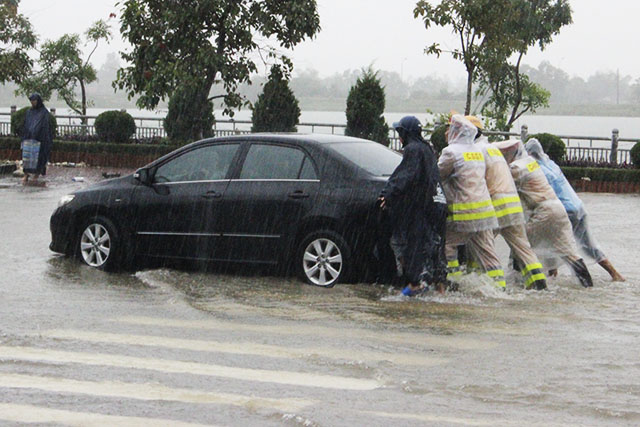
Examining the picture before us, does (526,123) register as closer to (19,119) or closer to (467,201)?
(19,119)

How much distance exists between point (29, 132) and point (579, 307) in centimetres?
1600

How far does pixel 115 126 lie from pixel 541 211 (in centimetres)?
2249

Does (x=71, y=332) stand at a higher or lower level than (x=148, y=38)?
lower


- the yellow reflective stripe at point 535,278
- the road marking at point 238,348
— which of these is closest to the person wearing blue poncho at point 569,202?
the yellow reflective stripe at point 535,278

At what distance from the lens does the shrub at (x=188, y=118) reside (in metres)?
29.3

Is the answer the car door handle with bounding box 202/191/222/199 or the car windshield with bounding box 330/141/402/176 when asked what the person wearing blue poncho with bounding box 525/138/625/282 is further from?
the car door handle with bounding box 202/191/222/199

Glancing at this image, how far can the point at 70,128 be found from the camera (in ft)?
117

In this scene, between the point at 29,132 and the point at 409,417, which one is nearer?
the point at 409,417

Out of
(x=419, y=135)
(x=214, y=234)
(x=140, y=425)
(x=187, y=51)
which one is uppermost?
(x=187, y=51)

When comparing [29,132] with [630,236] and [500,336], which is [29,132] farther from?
[500,336]

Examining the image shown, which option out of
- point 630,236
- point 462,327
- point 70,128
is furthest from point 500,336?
point 70,128

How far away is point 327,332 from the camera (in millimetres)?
8773

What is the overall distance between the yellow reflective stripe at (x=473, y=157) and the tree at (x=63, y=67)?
3375cm

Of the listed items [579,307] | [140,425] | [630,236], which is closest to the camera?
[140,425]
